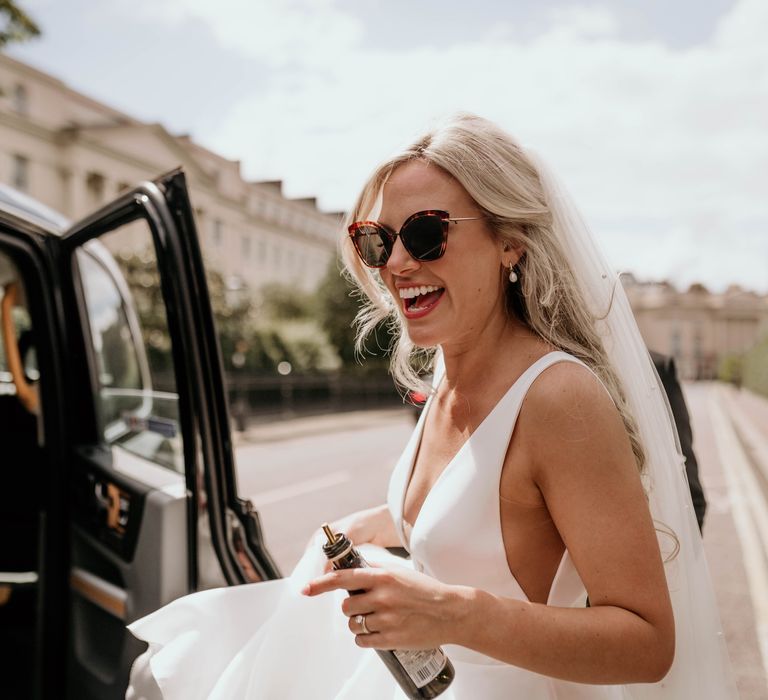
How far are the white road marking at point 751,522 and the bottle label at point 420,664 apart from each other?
131 inches

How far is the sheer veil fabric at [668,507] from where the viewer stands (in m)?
1.38

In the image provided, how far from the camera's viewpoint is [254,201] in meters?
54.7

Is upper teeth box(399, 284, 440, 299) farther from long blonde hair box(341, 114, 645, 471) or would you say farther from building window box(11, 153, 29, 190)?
building window box(11, 153, 29, 190)

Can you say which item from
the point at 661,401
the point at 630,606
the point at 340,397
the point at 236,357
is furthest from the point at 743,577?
the point at 340,397

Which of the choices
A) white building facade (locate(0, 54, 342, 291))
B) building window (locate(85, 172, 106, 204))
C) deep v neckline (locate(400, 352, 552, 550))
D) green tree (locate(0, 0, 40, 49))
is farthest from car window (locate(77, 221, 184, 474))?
building window (locate(85, 172, 106, 204))

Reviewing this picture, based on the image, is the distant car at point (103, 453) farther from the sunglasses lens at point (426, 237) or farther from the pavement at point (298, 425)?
the pavement at point (298, 425)

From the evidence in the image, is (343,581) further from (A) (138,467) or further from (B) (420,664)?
(A) (138,467)

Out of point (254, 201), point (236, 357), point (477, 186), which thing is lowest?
point (236, 357)

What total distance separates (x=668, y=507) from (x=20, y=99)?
3569cm

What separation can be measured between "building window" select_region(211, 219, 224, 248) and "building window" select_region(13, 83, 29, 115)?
15145 millimetres

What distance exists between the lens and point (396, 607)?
3.52 feet

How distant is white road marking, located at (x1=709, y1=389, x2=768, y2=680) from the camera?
4.64m

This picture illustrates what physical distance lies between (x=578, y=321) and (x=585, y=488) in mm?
411

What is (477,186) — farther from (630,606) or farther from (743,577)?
(743,577)
